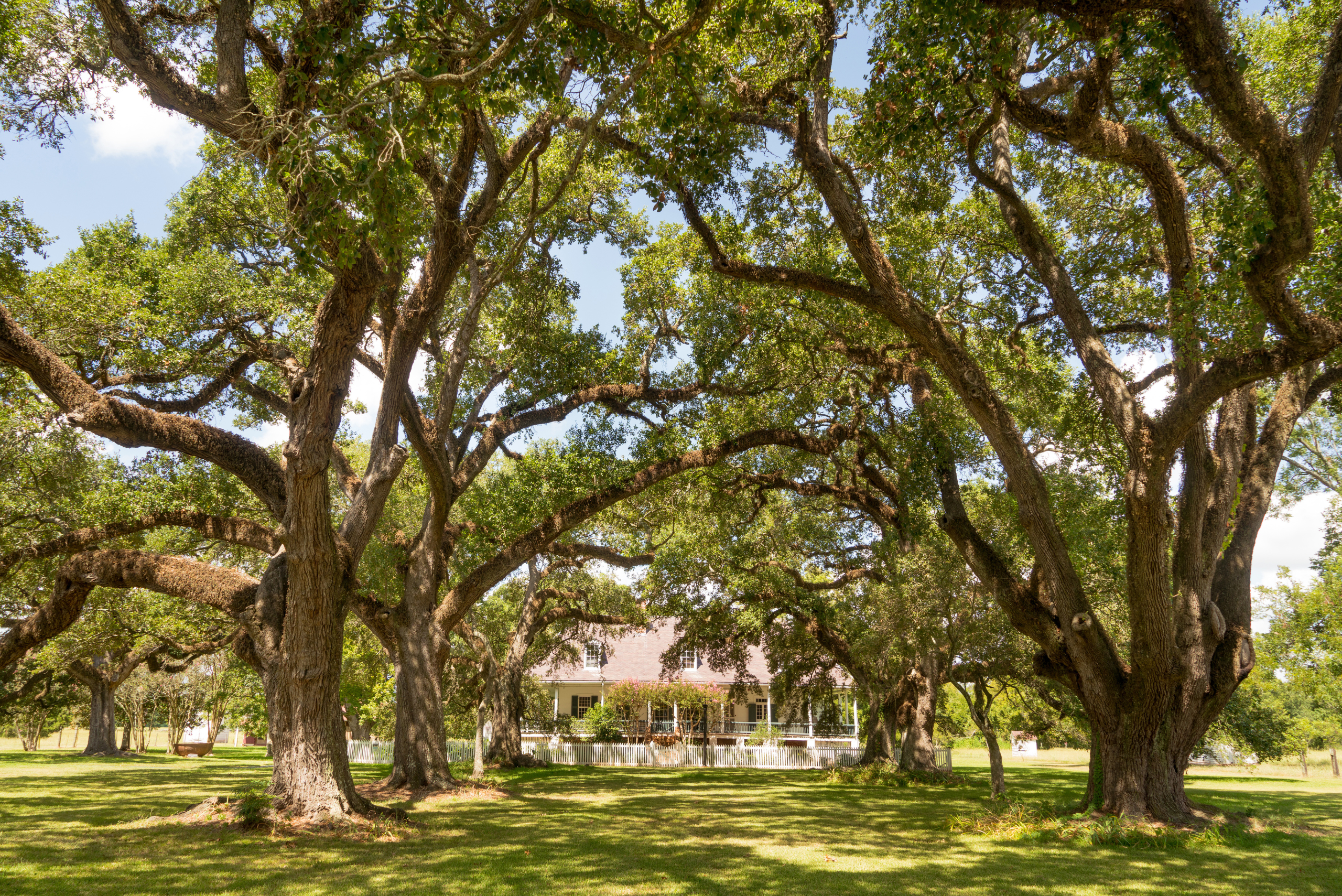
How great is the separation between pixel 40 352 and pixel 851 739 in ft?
103

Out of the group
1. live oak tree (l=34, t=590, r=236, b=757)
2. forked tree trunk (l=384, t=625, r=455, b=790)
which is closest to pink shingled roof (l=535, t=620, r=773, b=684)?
live oak tree (l=34, t=590, r=236, b=757)

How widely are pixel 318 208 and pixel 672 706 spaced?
27845 millimetres

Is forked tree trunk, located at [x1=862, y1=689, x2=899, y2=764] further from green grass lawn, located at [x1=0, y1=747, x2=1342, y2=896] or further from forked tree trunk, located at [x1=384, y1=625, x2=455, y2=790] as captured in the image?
forked tree trunk, located at [x1=384, y1=625, x2=455, y2=790]

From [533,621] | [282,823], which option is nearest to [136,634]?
[533,621]

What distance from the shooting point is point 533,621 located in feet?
75.2

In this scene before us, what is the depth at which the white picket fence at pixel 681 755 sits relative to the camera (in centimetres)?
2725

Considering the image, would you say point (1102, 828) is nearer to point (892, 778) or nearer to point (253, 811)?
point (253, 811)

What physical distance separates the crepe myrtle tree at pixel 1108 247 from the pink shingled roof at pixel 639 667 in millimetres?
22267

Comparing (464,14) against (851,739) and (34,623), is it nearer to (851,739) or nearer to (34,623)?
(34,623)

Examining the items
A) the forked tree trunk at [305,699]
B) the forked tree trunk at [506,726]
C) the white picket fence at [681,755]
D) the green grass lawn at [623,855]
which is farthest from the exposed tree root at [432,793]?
the white picket fence at [681,755]

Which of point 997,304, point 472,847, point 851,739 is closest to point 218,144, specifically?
point 472,847

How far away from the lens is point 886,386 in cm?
1379

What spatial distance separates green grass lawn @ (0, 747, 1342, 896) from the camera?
6559 mm

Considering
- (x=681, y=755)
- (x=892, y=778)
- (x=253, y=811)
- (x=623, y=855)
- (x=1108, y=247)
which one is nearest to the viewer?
(x=623, y=855)
